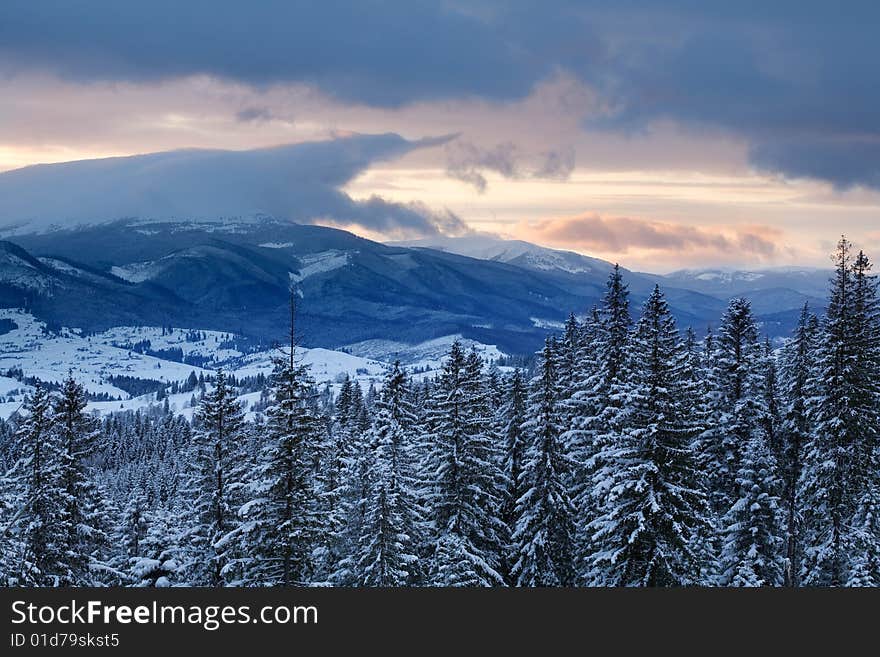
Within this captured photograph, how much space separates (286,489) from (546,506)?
14.6m

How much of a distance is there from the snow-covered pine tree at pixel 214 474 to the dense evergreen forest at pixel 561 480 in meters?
0.12

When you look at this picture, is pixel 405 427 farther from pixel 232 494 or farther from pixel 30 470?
pixel 30 470

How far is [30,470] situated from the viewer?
41.4 meters

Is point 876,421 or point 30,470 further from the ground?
point 876,421

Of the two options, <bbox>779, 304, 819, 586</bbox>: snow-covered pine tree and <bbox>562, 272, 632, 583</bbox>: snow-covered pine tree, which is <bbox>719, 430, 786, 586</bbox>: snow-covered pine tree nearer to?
<bbox>779, 304, 819, 586</bbox>: snow-covered pine tree

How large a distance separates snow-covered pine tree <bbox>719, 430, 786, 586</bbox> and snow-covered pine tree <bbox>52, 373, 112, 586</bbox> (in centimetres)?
3314

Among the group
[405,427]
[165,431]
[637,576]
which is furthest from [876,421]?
[165,431]

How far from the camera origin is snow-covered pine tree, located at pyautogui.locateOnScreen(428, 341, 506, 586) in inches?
1673

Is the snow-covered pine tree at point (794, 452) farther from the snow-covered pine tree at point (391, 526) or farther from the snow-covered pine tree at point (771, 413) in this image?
the snow-covered pine tree at point (391, 526)

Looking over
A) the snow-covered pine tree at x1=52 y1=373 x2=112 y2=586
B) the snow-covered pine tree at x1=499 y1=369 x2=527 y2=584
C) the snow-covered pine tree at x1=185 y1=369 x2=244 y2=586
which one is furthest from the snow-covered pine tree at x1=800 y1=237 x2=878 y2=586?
the snow-covered pine tree at x1=52 y1=373 x2=112 y2=586

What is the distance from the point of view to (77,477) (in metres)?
44.2

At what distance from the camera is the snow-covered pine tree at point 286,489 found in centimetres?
3659

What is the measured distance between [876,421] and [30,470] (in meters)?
42.7

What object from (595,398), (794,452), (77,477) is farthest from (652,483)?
(77,477)
